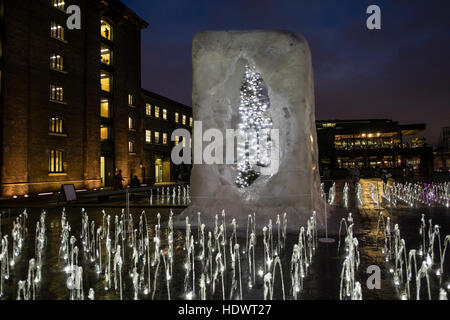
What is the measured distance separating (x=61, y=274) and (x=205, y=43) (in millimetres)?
7749

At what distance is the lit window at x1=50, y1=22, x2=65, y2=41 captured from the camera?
26508 mm

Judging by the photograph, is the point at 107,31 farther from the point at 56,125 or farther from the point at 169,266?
the point at 169,266

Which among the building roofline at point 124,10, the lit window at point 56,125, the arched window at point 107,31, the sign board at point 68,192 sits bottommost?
the sign board at point 68,192

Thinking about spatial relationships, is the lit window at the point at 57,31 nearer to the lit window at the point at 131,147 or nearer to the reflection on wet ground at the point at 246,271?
the lit window at the point at 131,147

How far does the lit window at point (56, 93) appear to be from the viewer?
26.3 m

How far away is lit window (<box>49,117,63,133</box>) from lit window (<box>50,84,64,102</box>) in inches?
66.6

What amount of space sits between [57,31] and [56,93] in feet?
17.7

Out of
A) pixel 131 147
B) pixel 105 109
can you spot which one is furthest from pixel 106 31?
pixel 131 147

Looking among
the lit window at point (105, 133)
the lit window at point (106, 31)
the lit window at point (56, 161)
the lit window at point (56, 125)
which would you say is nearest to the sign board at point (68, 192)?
the lit window at point (56, 161)

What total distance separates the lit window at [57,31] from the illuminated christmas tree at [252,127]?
2083 centimetres

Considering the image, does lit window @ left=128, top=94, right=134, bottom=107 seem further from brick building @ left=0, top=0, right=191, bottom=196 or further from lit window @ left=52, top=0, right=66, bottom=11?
lit window @ left=52, top=0, right=66, bottom=11

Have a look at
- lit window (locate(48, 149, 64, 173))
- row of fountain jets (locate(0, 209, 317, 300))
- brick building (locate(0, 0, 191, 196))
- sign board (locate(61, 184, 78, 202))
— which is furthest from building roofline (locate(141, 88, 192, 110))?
row of fountain jets (locate(0, 209, 317, 300))

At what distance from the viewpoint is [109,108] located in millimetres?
33406
